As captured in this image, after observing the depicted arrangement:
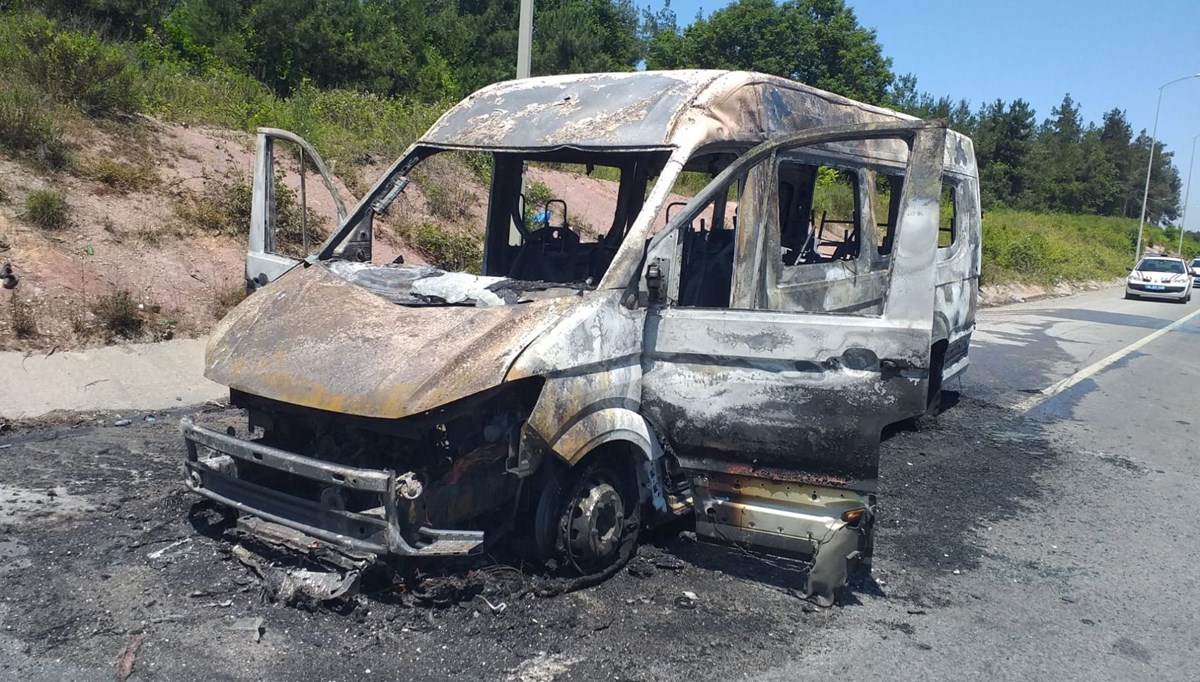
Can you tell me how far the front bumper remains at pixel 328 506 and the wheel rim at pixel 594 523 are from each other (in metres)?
0.48

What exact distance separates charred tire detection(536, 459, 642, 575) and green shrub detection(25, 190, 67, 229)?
23.0 feet

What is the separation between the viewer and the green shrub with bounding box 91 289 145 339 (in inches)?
308

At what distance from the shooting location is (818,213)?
6.03 meters

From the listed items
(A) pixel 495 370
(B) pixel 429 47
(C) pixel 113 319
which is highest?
(B) pixel 429 47

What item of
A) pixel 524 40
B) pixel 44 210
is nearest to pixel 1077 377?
pixel 524 40

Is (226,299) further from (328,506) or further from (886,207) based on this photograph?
(886,207)

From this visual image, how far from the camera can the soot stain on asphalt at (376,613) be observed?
11.2 ft

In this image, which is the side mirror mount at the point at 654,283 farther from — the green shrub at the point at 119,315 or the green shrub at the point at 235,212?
the green shrub at the point at 235,212

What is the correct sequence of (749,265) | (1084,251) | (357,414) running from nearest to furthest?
(357,414) < (749,265) < (1084,251)

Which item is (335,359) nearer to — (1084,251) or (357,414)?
(357,414)

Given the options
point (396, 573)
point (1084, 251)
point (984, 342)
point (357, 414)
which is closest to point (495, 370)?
point (357, 414)

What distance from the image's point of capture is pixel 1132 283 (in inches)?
1051

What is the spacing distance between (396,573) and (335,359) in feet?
3.11

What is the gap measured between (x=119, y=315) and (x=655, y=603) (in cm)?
598
